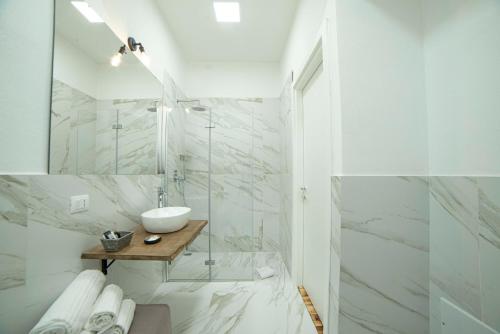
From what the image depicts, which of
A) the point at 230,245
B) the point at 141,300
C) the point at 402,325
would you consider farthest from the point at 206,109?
the point at 402,325

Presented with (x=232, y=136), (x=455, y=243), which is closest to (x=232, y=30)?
(x=232, y=136)

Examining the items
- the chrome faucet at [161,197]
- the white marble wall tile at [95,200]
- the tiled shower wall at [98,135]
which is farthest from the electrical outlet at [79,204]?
the chrome faucet at [161,197]

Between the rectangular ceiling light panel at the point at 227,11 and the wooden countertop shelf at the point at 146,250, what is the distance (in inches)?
80.2

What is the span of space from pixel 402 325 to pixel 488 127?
100 cm

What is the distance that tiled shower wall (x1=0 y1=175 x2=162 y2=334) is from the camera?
77 cm

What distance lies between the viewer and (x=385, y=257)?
101 centimetres

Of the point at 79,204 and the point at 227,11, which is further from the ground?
the point at 227,11

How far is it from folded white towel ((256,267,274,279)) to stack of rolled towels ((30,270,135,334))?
4.55 ft

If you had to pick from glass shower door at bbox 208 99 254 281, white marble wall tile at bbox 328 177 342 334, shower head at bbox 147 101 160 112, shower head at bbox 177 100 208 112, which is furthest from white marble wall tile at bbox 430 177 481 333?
shower head at bbox 177 100 208 112

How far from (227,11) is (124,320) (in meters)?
2.45

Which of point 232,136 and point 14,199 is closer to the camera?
point 14,199

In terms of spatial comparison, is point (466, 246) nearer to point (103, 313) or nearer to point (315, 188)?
point (315, 188)

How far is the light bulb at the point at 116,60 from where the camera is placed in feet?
4.34

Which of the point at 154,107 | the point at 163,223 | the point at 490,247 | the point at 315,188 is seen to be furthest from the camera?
the point at 154,107
